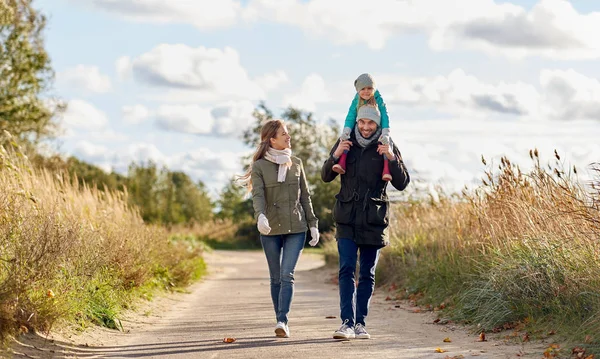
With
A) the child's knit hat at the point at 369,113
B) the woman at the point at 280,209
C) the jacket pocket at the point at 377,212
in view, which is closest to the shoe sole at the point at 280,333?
the woman at the point at 280,209

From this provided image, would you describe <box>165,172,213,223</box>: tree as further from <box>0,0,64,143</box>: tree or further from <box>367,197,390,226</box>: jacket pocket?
<box>367,197,390,226</box>: jacket pocket

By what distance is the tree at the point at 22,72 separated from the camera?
119 ft

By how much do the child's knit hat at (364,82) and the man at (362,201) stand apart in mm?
219

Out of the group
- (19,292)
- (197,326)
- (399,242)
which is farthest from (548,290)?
(399,242)

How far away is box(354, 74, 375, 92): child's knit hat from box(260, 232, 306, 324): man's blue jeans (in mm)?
1697

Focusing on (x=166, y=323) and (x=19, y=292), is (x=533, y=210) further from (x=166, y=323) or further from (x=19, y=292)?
(x=19, y=292)

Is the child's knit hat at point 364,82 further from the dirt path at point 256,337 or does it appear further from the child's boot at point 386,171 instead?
the dirt path at point 256,337

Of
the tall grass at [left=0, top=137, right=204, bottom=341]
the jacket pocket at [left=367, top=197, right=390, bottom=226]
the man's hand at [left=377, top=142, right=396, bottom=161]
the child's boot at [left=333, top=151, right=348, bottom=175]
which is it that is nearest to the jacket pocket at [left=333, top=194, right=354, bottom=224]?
the jacket pocket at [left=367, top=197, right=390, bottom=226]

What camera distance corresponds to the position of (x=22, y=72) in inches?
1441

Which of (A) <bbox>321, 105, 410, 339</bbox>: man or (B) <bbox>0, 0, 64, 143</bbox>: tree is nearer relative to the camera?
(A) <bbox>321, 105, 410, 339</bbox>: man

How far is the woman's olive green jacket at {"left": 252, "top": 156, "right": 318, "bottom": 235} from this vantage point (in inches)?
365

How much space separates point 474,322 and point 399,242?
6743mm

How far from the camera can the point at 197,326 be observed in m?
10.7

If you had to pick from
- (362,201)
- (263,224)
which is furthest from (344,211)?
(263,224)
